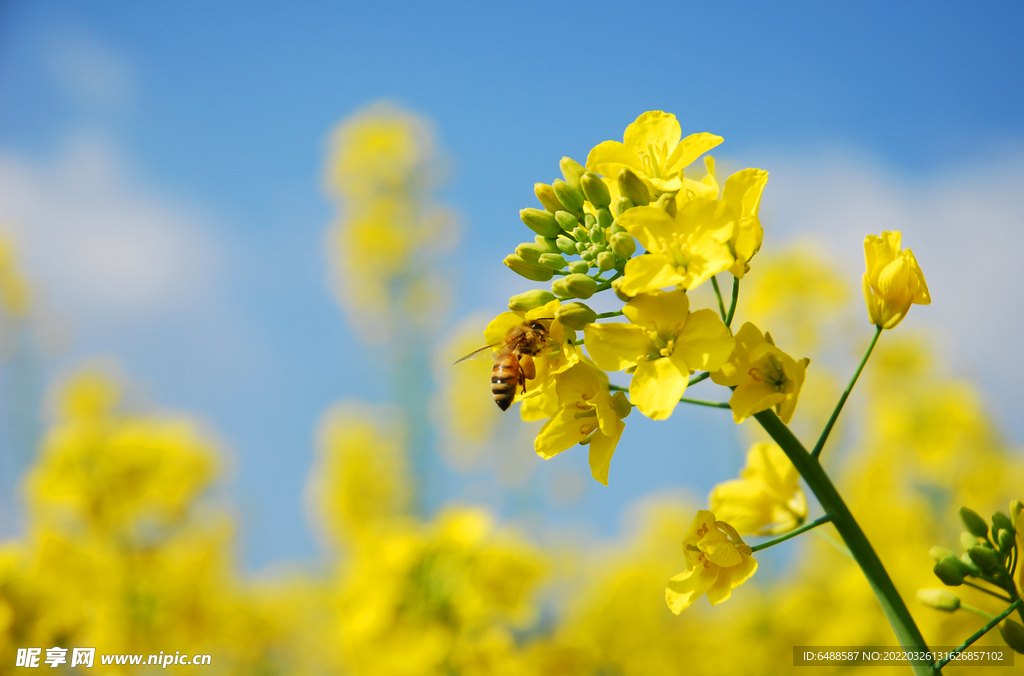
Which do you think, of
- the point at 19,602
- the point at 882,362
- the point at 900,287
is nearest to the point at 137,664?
the point at 19,602

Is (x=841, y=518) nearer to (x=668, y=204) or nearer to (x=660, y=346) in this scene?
(x=660, y=346)

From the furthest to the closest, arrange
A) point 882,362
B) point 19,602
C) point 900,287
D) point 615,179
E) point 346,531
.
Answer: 1. point 346,531
2. point 882,362
3. point 19,602
4. point 615,179
5. point 900,287

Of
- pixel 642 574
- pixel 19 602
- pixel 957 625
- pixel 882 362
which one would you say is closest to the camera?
pixel 19 602

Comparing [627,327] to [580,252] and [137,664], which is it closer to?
[580,252]

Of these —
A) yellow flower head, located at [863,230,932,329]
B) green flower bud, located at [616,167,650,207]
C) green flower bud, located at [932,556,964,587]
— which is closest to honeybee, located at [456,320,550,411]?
green flower bud, located at [616,167,650,207]

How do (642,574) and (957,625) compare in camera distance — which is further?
(642,574)

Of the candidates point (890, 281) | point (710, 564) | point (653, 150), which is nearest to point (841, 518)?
point (710, 564)

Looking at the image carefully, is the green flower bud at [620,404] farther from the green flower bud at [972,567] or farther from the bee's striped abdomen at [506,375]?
the green flower bud at [972,567]
